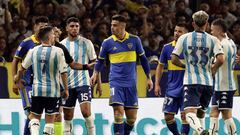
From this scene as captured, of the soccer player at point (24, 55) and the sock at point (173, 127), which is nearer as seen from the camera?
the soccer player at point (24, 55)

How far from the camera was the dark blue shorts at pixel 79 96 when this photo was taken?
15711 millimetres

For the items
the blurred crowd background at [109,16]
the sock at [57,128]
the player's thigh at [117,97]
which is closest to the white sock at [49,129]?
the sock at [57,128]

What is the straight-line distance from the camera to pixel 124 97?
50.9 feet

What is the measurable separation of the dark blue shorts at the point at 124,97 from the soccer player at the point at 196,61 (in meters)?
1.50

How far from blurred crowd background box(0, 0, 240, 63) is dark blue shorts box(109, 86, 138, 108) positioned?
288cm

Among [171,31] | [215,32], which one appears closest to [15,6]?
[171,31]

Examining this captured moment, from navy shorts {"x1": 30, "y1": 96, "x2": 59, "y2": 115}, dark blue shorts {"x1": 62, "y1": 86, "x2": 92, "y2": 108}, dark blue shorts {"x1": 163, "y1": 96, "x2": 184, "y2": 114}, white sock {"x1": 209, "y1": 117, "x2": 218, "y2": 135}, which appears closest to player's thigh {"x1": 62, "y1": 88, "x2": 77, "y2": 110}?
dark blue shorts {"x1": 62, "y1": 86, "x2": 92, "y2": 108}

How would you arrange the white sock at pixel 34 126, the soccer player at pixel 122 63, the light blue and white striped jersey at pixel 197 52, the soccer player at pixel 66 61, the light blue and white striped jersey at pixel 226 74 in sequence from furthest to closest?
1. the soccer player at pixel 122 63
2. the light blue and white striped jersey at pixel 226 74
3. the soccer player at pixel 66 61
4. the white sock at pixel 34 126
5. the light blue and white striped jersey at pixel 197 52

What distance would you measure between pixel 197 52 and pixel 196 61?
130 mm

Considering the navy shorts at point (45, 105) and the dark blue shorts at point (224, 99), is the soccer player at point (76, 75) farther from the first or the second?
the dark blue shorts at point (224, 99)

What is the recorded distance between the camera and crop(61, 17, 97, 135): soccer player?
15773 millimetres

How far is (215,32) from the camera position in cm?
1523

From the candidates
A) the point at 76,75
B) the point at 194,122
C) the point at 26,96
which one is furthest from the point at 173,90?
the point at 26,96

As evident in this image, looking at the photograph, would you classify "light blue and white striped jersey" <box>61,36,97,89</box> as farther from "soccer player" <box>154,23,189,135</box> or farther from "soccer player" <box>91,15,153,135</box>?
"soccer player" <box>154,23,189,135</box>
